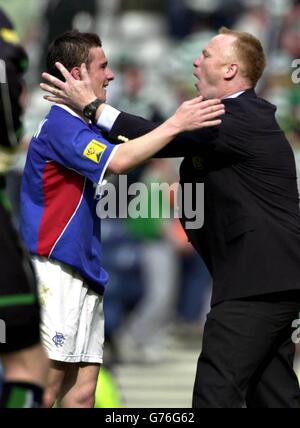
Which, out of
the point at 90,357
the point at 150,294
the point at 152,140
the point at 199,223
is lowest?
the point at 150,294

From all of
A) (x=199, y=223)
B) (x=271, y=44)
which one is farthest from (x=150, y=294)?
(x=199, y=223)

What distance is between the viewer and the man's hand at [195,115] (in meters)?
5.83

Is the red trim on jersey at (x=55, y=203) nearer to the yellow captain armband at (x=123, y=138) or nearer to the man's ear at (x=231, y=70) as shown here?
the yellow captain armband at (x=123, y=138)

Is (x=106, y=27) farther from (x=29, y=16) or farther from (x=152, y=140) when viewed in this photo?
(x=152, y=140)

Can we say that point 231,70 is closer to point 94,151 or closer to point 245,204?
point 245,204

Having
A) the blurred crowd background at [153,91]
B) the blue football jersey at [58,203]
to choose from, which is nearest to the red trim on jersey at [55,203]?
the blue football jersey at [58,203]

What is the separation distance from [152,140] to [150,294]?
298 inches

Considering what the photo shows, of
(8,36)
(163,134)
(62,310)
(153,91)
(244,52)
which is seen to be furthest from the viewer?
(153,91)

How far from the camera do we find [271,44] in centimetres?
→ 1534

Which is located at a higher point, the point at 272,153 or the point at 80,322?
the point at 272,153

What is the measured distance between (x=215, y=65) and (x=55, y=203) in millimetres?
1026

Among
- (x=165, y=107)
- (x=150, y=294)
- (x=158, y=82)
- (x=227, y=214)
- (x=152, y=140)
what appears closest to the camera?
(x=152, y=140)

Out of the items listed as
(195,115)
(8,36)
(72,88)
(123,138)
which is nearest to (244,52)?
(195,115)

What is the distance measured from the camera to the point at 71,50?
6105mm
